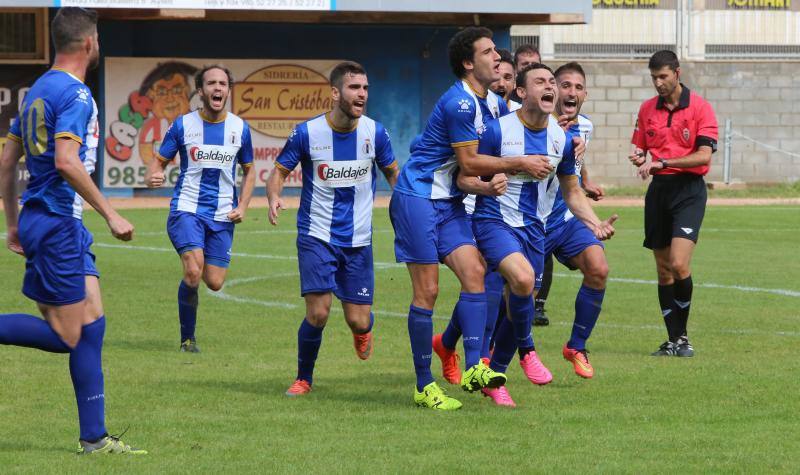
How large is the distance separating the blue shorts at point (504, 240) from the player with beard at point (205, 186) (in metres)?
2.81

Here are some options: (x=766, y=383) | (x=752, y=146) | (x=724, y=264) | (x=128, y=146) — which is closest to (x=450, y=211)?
(x=766, y=383)

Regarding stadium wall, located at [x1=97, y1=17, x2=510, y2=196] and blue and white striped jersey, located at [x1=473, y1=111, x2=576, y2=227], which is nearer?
blue and white striped jersey, located at [x1=473, y1=111, x2=576, y2=227]

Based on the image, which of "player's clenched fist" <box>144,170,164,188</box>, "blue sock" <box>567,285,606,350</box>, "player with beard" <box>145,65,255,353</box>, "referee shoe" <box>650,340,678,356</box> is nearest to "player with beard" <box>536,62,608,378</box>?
"blue sock" <box>567,285,606,350</box>

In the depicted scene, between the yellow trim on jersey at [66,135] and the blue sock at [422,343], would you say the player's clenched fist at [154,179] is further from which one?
the yellow trim on jersey at [66,135]

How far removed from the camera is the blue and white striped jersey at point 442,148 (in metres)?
8.32

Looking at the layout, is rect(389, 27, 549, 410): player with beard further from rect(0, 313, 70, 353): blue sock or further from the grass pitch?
rect(0, 313, 70, 353): blue sock

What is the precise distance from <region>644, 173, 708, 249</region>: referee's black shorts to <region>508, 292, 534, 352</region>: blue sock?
102 inches

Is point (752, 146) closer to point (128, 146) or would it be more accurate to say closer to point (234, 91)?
point (234, 91)

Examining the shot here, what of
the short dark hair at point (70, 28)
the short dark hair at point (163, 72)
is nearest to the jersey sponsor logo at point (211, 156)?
the short dark hair at point (70, 28)

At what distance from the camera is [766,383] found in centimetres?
900

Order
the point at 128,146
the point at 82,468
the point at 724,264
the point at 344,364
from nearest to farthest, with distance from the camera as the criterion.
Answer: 1. the point at 82,468
2. the point at 344,364
3. the point at 724,264
4. the point at 128,146

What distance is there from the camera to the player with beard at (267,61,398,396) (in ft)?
29.3

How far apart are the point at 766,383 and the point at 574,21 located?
2262 cm

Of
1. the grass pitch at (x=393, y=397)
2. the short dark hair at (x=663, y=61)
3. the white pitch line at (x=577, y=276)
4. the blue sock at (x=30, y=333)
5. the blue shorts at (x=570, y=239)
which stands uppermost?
the short dark hair at (x=663, y=61)
